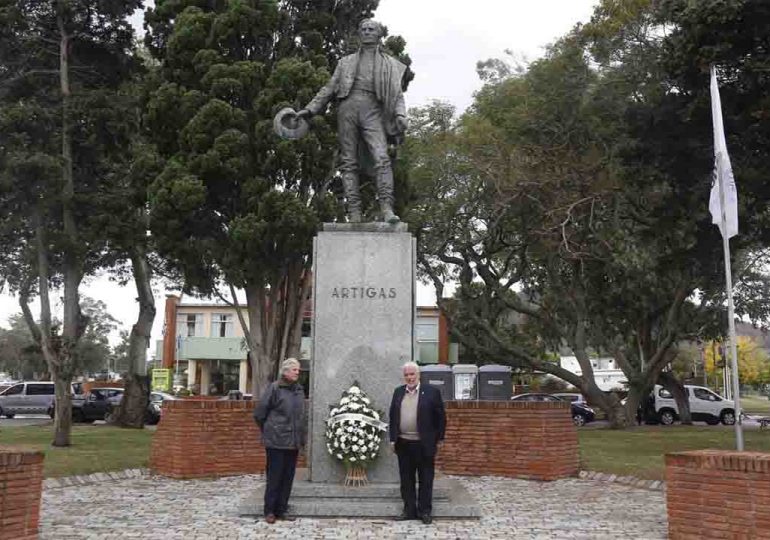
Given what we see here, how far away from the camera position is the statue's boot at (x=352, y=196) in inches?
383

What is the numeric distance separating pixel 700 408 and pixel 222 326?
33.6 metres

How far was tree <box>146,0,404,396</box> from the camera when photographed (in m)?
17.0

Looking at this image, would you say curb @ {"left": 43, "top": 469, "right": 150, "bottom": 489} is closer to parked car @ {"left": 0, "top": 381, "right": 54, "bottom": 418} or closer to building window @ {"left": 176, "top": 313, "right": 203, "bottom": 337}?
parked car @ {"left": 0, "top": 381, "right": 54, "bottom": 418}

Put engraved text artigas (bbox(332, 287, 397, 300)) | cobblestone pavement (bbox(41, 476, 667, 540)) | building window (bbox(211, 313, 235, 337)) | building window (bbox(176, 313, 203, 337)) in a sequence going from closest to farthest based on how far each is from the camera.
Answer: cobblestone pavement (bbox(41, 476, 667, 540)) < engraved text artigas (bbox(332, 287, 397, 300)) < building window (bbox(211, 313, 235, 337)) < building window (bbox(176, 313, 203, 337))

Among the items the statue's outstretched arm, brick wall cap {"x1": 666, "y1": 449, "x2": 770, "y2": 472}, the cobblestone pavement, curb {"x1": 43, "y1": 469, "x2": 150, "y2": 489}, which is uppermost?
the statue's outstretched arm

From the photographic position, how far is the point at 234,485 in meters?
10.9

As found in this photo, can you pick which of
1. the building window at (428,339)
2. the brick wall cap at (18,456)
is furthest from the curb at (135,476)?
the building window at (428,339)

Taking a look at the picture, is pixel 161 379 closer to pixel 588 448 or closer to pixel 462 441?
pixel 588 448

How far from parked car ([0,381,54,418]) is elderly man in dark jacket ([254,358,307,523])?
93.2ft

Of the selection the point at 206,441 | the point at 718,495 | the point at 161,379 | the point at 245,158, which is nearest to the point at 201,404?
the point at 206,441

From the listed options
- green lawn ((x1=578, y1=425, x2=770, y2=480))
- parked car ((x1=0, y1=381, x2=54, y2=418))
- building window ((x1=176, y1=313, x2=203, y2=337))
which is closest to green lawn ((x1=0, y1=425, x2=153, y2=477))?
green lawn ((x1=578, y1=425, x2=770, y2=480))

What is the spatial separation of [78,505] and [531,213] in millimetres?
16007

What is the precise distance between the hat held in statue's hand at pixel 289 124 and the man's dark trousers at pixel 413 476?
4173mm

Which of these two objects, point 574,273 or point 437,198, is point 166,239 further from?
point 574,273
